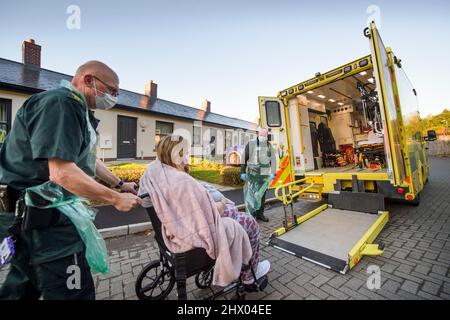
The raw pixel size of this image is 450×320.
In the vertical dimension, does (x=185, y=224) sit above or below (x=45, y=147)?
below

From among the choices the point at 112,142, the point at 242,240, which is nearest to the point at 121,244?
the point at 242,240

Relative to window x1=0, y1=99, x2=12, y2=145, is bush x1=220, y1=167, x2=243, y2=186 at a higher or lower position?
lower

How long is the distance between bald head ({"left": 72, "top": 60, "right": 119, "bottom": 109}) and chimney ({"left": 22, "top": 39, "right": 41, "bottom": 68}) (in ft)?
45.7

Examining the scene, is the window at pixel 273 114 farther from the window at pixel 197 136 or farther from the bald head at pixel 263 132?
the window at pixel 197 136

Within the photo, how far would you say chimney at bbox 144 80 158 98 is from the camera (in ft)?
53.1

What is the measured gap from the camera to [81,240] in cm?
123

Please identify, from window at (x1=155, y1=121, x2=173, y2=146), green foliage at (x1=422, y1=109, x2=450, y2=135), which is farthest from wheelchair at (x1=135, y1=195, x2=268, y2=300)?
green foliage at (x1=422, y1=109, x2=450, y2=135)

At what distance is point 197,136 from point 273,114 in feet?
39.5

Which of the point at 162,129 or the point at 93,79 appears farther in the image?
the point at 162,129

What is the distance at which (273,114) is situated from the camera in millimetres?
4809

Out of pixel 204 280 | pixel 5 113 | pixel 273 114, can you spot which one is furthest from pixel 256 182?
pixel 5 113

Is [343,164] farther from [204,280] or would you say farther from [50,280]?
[50,280]

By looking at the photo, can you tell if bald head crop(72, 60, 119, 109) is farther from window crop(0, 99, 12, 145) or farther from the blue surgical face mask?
window crop(0, 99, 12, 145)

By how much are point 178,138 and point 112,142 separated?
11.0 m
